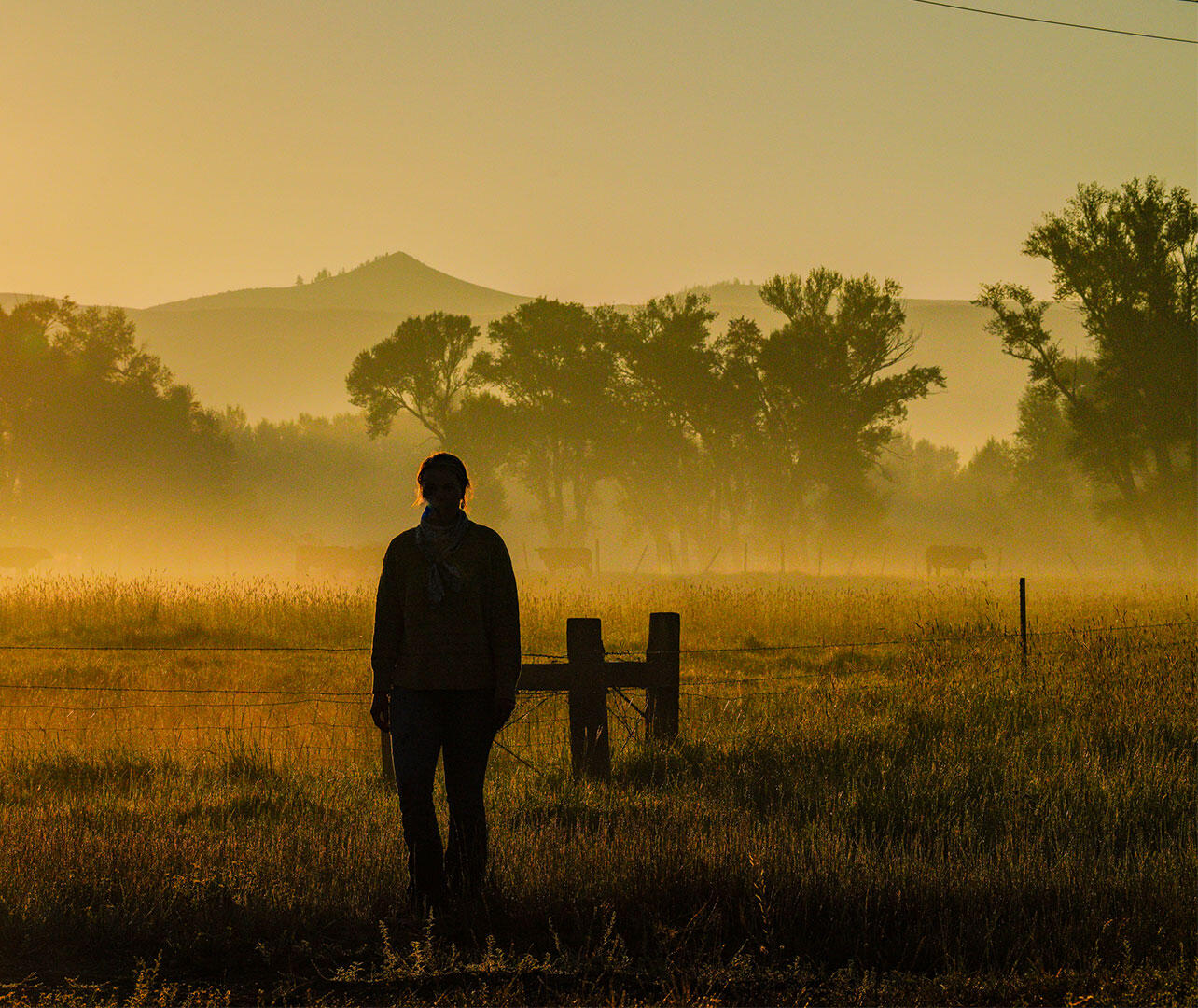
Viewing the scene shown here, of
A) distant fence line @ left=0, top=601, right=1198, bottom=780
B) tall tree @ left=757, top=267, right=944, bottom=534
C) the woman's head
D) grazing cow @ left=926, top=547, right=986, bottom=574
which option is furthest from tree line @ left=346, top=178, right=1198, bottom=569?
the woman's head

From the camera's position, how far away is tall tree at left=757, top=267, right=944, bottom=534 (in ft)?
205

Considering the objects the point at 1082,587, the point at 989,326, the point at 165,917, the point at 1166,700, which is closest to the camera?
the point at 165,917

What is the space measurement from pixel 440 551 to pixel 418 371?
201 ft

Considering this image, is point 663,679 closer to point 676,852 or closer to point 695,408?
point 676,852

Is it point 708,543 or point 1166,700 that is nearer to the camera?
point 1166,700

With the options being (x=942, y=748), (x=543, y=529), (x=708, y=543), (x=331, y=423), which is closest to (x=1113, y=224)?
(x=708, y=543)

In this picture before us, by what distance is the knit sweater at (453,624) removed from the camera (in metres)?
6.10

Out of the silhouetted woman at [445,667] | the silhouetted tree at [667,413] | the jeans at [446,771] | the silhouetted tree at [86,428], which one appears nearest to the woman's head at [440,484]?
the silhouetted woman at [445,667]

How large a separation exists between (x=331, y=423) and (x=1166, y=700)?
112680mm

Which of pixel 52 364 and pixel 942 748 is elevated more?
pixel 52 364

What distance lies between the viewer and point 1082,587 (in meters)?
37.8

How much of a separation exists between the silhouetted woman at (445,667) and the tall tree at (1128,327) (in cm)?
4189

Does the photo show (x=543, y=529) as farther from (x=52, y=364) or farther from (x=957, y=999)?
(x=957, y=999)

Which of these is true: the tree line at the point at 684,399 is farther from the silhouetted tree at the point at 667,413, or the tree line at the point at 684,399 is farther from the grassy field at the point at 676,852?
the grassy field at the point at 676,852
